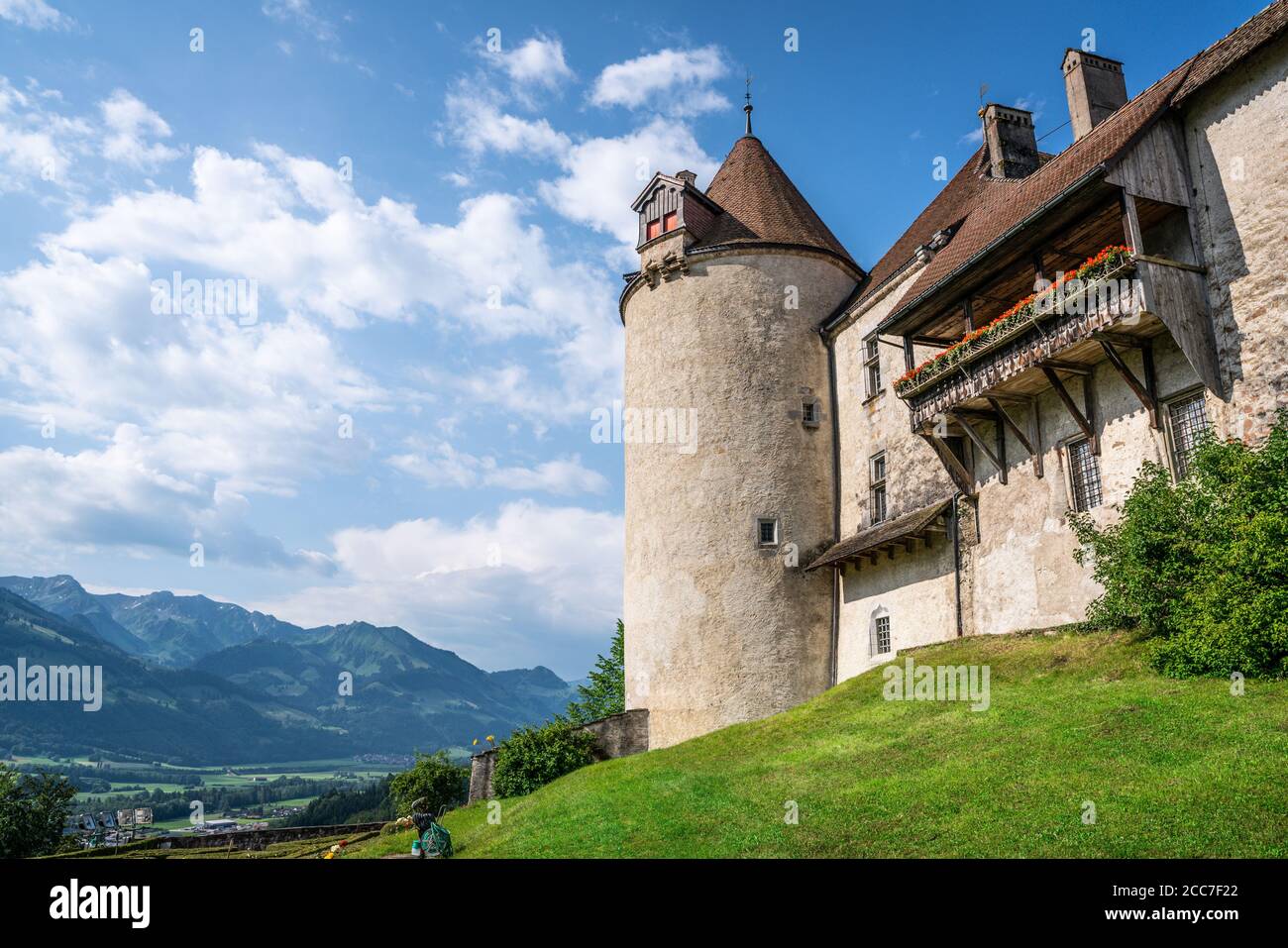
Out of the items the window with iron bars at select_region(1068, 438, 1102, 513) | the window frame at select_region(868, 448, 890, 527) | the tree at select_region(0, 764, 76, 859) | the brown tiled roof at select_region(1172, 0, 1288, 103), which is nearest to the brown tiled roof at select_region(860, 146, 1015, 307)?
the window frame at select_region(868, 448, 890, 527)

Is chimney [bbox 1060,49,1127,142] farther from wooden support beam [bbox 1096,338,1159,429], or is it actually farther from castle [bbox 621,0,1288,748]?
wooden support beam [bbox 1096,338,1159,429]

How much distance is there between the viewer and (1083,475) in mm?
21875

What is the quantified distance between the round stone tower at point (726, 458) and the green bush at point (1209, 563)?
12.8m

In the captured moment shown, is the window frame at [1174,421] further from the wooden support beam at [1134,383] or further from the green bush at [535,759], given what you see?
the green bush at [535,759]

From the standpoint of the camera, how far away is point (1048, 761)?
44.2 feet

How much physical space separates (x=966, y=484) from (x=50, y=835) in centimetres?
5816

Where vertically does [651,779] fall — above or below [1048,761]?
below

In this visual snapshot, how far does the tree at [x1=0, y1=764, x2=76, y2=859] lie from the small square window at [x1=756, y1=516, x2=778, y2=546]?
1852 inches

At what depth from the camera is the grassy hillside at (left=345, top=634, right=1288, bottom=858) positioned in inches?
419

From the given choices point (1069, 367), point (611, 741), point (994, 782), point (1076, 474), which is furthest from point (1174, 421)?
point (611, 741)

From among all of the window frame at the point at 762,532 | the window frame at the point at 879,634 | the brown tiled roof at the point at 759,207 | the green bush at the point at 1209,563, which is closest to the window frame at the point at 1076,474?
the green bush at the point at 1209,563

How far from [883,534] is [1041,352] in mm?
8956
